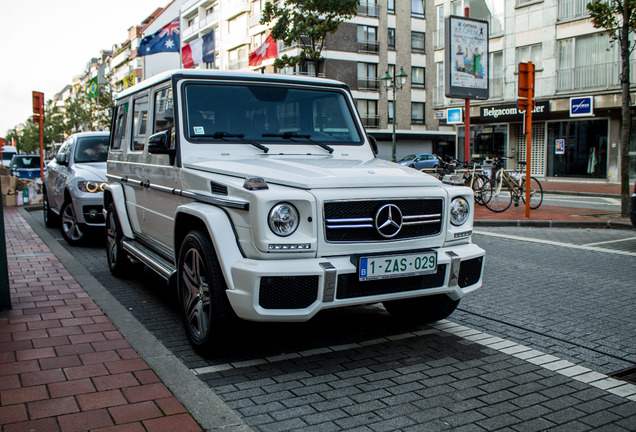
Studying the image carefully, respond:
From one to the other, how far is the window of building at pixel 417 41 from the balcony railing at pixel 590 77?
28.7 metres

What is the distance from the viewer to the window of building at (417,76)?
5794cm

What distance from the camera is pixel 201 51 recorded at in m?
33.1

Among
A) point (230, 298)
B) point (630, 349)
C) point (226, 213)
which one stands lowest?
point (630, 349)

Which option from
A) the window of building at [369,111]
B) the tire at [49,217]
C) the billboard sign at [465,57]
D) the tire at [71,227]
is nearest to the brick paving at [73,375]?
the tire at [71,227]

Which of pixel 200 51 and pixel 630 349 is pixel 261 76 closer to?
pixel 630 349

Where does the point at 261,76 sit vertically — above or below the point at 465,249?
above

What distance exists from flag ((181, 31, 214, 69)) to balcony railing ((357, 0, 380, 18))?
923 inches

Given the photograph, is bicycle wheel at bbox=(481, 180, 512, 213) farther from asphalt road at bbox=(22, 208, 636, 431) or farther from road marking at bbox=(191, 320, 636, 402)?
road marking at bbox=(191, 320, 636, 402)

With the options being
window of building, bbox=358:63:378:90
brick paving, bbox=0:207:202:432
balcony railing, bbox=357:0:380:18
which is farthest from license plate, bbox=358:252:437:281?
balcony railing, bbox=357:0:380:18

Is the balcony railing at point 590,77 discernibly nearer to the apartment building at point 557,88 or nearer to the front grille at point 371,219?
the apartment building at point 557,88

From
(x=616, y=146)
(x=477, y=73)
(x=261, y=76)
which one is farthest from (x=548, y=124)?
(x=261, y=76)

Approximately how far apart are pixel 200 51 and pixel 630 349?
31564 millimetres

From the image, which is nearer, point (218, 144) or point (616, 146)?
point (218, 144)

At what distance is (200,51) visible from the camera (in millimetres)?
33125
